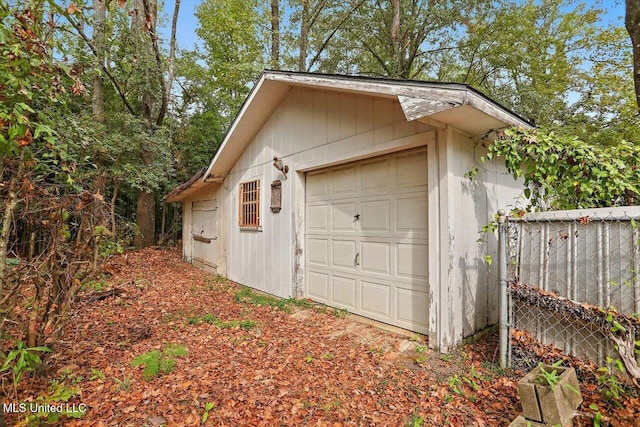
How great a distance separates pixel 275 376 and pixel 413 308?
6.10 feet

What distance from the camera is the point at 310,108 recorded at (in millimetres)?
5250

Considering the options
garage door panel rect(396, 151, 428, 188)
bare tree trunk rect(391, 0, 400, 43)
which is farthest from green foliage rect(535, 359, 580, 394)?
bare tree trunk rect(391, 0, 400, 43)

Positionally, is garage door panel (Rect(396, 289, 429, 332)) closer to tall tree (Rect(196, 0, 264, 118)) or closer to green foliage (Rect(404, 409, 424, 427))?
green foliage (Rect(404, 409, 424, 427))

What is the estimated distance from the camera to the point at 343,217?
4.83 m

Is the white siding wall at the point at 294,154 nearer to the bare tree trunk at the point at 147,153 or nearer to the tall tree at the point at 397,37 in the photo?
the bare tree trunk at the point at 147,153

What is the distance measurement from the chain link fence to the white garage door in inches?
38.2

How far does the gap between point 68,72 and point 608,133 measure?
12.0 metres

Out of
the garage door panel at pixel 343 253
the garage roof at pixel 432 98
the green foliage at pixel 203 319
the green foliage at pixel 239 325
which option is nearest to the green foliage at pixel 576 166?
the garage roof at pixel 432 98

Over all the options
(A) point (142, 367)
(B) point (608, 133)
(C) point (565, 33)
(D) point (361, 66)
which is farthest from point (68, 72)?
(C) point (565, 33)

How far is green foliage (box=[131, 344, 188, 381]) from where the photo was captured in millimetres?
3002

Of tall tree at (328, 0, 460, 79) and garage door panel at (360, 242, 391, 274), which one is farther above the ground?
tall tree at (328, 0, 460, 79)

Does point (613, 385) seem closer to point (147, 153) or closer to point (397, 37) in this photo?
point (397, 37)

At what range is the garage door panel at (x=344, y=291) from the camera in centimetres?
468

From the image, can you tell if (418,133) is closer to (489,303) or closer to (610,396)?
(489,303)
